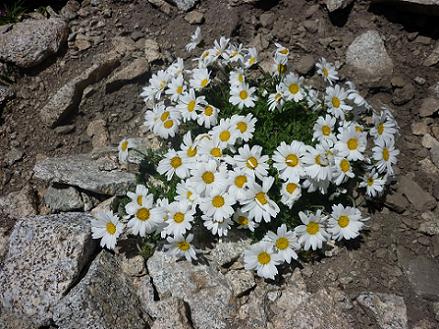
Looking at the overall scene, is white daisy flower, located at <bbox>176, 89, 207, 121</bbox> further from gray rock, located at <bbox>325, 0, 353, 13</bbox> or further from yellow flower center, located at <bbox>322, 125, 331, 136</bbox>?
gray rock, located at <bbox>325, 0, 353, 13</bbox>

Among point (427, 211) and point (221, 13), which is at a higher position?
point (221, 13)

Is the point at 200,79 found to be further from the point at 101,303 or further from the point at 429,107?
the point at 429,107

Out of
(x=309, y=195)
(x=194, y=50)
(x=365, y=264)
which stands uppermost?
(x=194, y=50)

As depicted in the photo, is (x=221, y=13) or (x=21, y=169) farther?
(x=221, y=13)

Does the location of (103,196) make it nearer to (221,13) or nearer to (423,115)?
(221,13)

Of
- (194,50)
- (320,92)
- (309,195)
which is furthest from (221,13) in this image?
(309,195)

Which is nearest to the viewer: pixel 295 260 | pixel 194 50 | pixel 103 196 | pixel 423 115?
pixel 295 260

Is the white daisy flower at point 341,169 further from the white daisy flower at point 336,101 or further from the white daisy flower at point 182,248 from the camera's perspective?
the white daisy flower at point 182,248

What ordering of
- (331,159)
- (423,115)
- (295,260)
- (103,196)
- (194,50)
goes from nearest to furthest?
(331,159) < (295,260) < (103,196) < (423,115) < (194,50)
